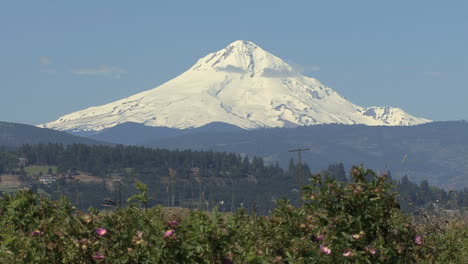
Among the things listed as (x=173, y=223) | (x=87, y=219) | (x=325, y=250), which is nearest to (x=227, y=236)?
(x=173, y=223)

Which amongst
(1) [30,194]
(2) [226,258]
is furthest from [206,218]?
(1) [30,194]

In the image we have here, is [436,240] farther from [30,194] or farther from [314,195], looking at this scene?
[30,194]

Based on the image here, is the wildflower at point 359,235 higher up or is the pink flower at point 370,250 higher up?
the wildflower at point 359,235

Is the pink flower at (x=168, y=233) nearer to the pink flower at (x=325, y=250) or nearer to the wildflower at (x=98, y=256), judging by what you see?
the wildflower at (x=98, y=256)

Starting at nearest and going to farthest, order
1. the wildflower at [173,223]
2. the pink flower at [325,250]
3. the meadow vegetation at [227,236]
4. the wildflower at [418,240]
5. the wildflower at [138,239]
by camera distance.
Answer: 1. the wildflower at [138,239]
2. the meadow vegetation at [227,236]
3. the wildflower at [173,223]
4. the pink flower at [325,250]
5. the wildflower at [418,240]

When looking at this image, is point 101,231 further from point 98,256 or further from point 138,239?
point 138,239

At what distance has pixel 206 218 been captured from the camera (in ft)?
41.9

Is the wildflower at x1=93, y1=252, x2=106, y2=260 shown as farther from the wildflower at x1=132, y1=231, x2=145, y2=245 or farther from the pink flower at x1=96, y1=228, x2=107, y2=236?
the wildflower at x1=132, y1=231, x2=145, y2=245

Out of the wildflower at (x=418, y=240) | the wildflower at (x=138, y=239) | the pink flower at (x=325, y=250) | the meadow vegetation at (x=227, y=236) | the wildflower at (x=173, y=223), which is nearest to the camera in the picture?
the wildflower at (x=138, y=239)

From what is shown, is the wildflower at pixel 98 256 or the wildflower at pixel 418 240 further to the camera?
the wildflower at pixel 418 240

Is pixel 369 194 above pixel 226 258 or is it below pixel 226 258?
above

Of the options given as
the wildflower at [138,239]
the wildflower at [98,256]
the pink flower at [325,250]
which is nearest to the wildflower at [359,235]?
the pink flower at [325,250]

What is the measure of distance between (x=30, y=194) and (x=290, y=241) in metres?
5.15

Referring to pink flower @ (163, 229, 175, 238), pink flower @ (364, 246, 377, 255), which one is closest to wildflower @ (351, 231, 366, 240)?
pink flower @ (364, 246, 377, 255)
